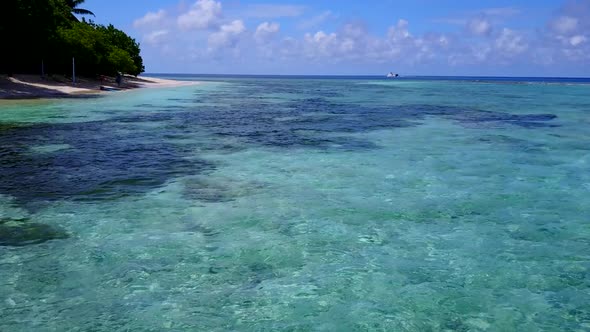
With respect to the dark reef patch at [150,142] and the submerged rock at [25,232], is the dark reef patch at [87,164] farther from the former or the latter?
the submerged rock at [25,232]

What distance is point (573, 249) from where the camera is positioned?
8531 mm

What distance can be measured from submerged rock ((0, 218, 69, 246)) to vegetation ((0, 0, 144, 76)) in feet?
115

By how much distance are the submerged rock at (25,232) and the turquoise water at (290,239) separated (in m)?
0.05

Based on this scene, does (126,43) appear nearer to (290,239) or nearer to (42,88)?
(42,88)

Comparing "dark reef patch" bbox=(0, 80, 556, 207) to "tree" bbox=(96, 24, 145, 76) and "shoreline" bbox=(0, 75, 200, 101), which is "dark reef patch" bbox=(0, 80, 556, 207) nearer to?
"shoreline" bbox=(0, 75, 200, 101)

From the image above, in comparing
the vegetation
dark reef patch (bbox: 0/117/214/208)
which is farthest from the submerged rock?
the vegetation

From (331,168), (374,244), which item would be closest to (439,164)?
(331,168)

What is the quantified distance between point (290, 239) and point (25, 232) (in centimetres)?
455

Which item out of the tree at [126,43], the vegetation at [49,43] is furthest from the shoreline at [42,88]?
the tree at [126,43]

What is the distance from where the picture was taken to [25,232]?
883cm

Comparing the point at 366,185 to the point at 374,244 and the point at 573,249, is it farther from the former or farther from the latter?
the point at 573,249

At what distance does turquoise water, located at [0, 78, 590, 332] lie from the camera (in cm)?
623

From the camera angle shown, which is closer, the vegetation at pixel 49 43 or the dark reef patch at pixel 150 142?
the dark reef patch at pixel 150 142

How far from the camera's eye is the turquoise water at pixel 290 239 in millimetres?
6230
